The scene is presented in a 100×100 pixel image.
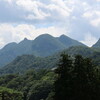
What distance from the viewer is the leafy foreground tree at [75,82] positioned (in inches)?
2509

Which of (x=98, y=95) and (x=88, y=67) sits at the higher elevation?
(x=88, y=67)

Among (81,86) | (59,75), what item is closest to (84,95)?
(81,86)

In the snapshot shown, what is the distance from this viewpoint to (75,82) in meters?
64.1

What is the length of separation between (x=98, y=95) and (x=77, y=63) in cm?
777

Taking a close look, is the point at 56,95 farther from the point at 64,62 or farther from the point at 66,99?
the point at 64,62

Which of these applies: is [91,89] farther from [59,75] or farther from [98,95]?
[59,75]

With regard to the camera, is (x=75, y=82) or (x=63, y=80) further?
(x=63, y=80)

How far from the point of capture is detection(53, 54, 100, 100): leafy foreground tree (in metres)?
63.7

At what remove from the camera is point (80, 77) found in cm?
6500

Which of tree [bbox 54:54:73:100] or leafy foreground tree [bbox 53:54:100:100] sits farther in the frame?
leafy foreground tree [bbox 53:54:100:100]

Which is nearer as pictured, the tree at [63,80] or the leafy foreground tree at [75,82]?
the tree at [63,80]

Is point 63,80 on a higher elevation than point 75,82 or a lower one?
higher

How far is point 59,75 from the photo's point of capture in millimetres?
65875

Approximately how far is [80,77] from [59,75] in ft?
13.7
